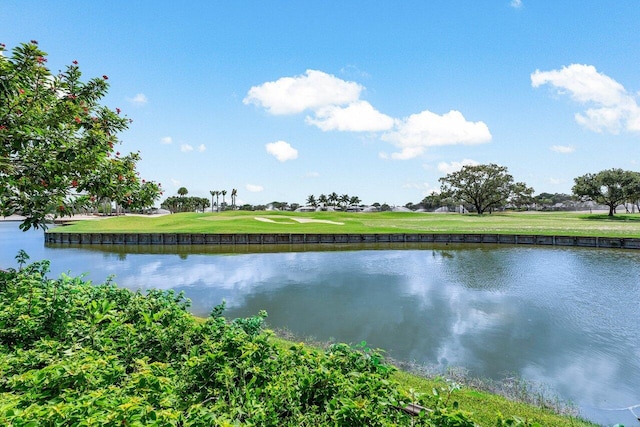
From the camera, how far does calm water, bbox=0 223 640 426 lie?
774 centimetres

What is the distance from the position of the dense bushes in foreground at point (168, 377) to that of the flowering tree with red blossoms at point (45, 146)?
2509 millimetres

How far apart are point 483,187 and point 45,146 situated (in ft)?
279

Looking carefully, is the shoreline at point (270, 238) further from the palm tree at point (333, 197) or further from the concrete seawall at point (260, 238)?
the palm tree at point (333, 197)

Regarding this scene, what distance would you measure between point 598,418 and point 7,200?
1223 centimetres

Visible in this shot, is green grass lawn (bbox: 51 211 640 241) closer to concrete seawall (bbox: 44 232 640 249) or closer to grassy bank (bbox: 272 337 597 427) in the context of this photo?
concrete seawall (bbox: 44 232 640 249)

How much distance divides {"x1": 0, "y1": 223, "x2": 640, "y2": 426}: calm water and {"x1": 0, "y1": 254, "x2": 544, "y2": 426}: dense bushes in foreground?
5328 mm

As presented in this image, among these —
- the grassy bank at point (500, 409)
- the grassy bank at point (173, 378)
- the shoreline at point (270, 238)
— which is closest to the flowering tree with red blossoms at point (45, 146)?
the grassy bank at point (173, 378)

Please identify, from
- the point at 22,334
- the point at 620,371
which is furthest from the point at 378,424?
the point at 620,371

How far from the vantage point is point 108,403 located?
7.61ft

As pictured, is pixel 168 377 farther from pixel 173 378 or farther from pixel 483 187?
pixel 483 187

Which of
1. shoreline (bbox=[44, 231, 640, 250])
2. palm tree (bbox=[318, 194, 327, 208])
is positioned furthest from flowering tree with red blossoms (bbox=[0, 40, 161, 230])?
palm tree (bbox=[318, 194, 327, 208])

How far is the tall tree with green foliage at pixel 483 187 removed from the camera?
76.8 meters

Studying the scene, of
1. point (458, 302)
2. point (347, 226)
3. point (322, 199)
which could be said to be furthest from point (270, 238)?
point (322, 199)

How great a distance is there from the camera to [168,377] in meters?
3.25
